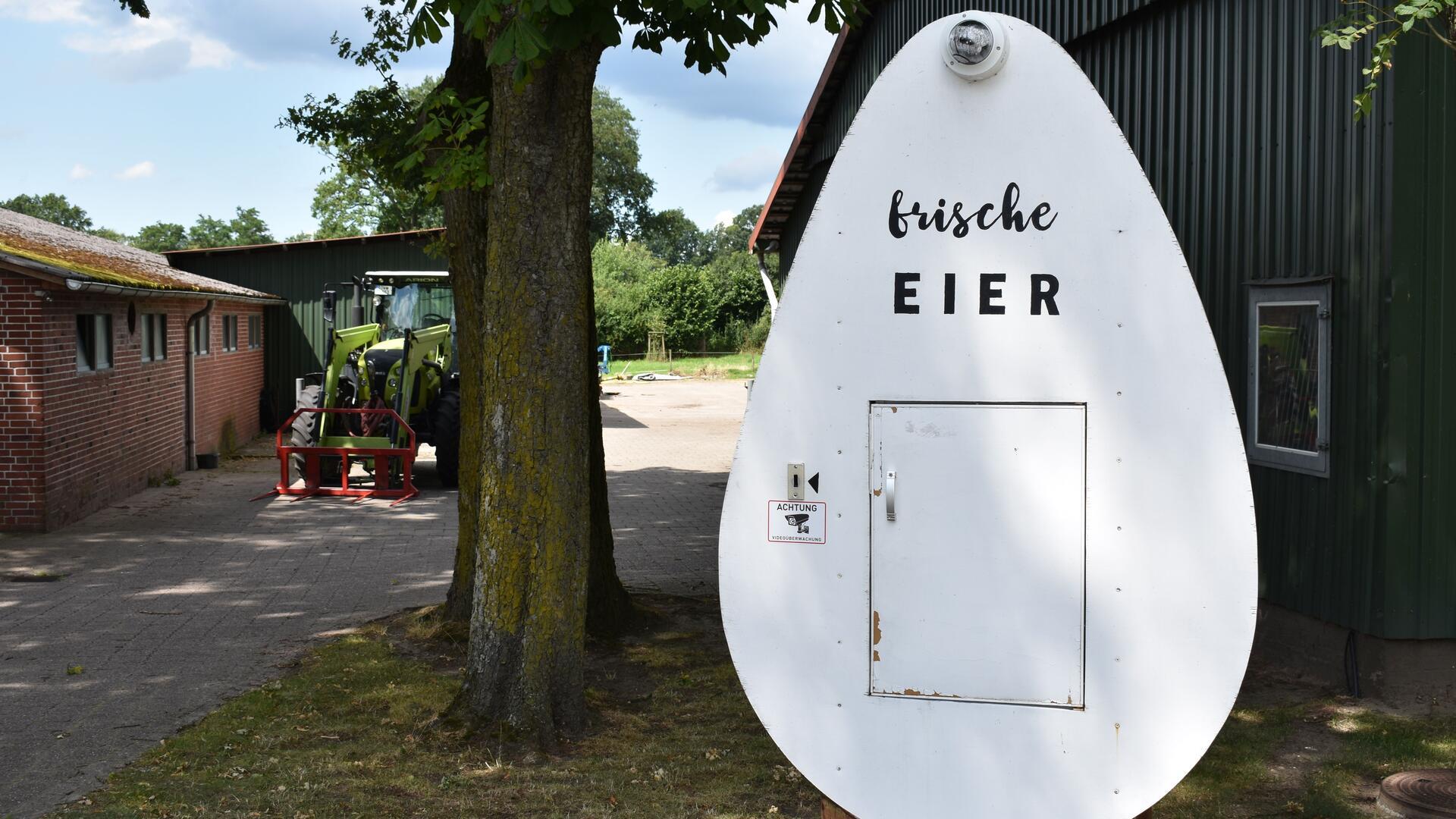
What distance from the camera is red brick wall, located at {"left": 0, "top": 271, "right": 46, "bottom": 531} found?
476 inches

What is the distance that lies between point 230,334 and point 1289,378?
1919cm

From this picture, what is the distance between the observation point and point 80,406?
1325 centimetres

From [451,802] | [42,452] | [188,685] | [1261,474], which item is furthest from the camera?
[42,452]

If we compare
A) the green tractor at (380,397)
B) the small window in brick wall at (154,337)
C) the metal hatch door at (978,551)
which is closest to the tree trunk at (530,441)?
the metal hatch door at (978,551)

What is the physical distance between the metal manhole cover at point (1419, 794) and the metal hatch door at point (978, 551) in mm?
2056

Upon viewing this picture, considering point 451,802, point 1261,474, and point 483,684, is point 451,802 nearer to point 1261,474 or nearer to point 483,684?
point 483,684

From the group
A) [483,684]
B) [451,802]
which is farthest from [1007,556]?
[483,684]

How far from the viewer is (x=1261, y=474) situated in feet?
24.2

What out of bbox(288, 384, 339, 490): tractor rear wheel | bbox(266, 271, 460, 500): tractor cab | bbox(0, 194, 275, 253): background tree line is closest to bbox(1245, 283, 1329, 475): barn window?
bbox(266, 271, 460, 500): tractor cab

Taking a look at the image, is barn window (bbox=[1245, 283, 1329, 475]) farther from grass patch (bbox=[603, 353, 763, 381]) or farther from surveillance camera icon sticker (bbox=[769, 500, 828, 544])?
grass patch (bbox=[603, 353, 763, 381])

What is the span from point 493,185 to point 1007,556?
3.26 m

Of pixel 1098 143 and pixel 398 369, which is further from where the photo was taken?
pixel 398 369

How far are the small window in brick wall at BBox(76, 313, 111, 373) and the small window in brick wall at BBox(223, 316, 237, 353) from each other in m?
7.00

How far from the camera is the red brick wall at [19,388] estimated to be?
1208 centimetres
